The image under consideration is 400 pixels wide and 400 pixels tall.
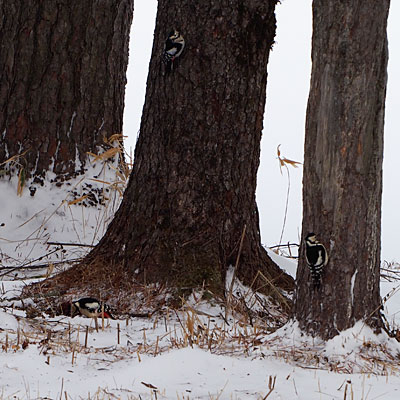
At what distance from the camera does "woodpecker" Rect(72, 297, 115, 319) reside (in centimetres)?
429

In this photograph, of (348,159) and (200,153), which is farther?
(200,153)

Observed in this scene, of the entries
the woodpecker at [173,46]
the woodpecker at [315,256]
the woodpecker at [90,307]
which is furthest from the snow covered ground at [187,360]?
the woodpecker at [173,46]

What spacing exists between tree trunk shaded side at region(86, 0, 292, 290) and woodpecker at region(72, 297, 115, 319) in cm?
48

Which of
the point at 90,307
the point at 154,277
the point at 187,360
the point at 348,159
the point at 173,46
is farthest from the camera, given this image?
the point at 173,46

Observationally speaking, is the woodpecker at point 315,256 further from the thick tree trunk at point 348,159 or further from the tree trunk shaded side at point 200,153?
the tree trunk shaded side at point 200,153

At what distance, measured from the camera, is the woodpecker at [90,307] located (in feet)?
14.1

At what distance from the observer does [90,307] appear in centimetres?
432

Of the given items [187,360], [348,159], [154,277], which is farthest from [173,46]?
[187,360]

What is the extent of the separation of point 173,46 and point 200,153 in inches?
31.1

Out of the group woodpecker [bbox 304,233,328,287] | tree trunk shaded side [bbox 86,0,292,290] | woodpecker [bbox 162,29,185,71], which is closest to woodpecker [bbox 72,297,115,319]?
tree trunk shaded side [bbox 86,0,292,290]

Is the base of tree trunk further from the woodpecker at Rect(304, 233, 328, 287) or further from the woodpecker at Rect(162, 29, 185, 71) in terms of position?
the woodpecker at Rect(162, 29, 185, 71)

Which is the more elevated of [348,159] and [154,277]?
[348,159]

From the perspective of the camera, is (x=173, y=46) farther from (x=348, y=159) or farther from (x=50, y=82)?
(x=50, y=82)

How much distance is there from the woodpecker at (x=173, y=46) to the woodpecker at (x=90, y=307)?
68.8 inches
